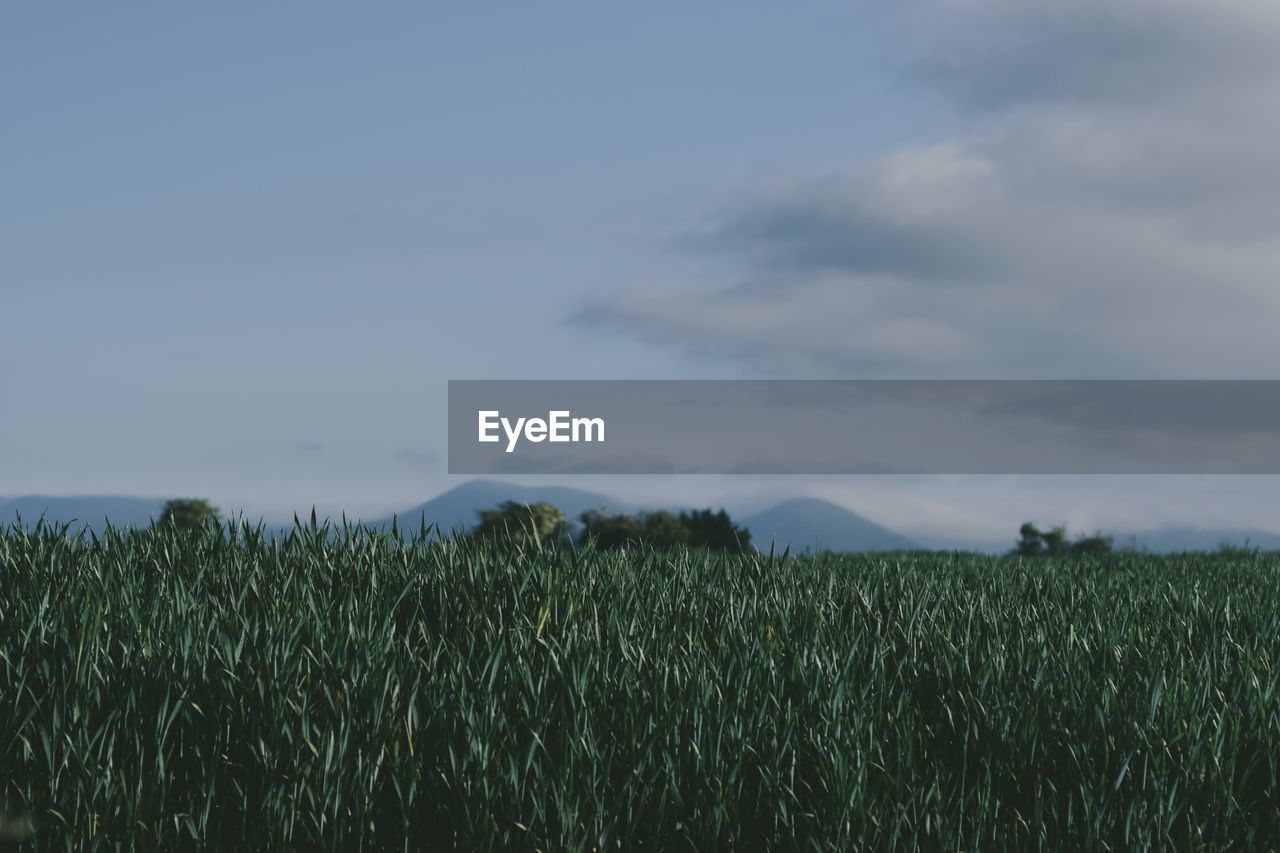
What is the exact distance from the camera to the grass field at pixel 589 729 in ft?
9.27

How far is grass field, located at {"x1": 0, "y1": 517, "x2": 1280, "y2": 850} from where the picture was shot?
2.82 meters

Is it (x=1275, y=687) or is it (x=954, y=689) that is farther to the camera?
(x=1275, y=687)

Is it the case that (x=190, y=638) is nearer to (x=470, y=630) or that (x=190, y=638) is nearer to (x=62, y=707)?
(x=62, y=707)

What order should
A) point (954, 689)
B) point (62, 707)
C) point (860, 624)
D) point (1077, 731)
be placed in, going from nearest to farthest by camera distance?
point (62, 707)
point (1077, 731)
point (954, 689)
point (860, 624)

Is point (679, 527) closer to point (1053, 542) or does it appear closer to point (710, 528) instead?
Answer: point (710, 528)

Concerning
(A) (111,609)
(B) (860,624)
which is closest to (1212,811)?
(B) (860,624)

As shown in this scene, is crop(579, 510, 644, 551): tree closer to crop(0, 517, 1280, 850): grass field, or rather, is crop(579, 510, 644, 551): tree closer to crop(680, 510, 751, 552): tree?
crop(680, 510, 751, 552): tree

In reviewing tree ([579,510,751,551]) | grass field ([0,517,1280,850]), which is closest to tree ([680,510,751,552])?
tree ([579,510,751,551])

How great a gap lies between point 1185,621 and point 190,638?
450cm

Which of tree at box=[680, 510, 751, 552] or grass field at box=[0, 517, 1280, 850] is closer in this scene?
grass field at box=[0, 517, 1280, 850]

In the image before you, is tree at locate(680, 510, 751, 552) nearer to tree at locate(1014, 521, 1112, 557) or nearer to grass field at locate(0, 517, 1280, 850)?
tree at locate(1014, 521, 1112, 557)

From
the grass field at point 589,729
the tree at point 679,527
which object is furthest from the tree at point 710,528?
the grass field at point 589,729

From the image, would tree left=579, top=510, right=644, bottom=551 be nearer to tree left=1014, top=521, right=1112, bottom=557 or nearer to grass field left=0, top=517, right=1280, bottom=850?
tree left=1014, top=521, right=1112, bottom=557

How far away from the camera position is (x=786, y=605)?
462cm
